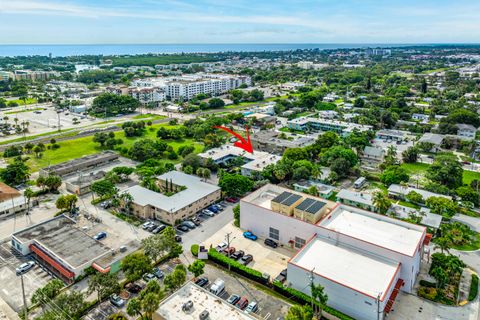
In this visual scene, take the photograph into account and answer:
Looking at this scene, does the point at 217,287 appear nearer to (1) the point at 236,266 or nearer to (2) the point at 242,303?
(2) the point at 242,303

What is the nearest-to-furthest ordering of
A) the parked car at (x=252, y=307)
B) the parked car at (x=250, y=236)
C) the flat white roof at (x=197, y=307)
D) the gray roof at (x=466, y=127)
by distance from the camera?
the flat white roof at (x=197, y=307), the parked car at (x=252, y=307), the parked car at (x=250, y=236), the gray roof at (x=466, y=127)

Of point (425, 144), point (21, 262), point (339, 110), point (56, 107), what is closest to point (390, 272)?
point (21, 262)

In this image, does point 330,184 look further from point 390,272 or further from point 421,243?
point 390,272

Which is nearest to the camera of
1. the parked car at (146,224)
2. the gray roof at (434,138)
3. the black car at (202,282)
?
the black car at (202,282)

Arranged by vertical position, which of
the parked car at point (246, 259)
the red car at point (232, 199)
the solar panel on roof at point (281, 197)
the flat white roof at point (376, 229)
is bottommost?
the parked car at point (246, 259)

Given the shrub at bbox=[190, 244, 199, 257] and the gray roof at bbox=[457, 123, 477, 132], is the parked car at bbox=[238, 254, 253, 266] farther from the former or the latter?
the gray roof at bbox=[457, 123, 477, 132]

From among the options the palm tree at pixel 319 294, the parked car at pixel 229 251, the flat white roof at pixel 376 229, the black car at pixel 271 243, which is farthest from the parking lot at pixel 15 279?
the flat white roof at pixel 376 229

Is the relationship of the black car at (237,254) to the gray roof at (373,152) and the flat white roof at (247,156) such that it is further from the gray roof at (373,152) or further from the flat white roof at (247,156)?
the gray roof at (373,152)

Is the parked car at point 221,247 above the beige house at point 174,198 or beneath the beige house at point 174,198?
beneath
